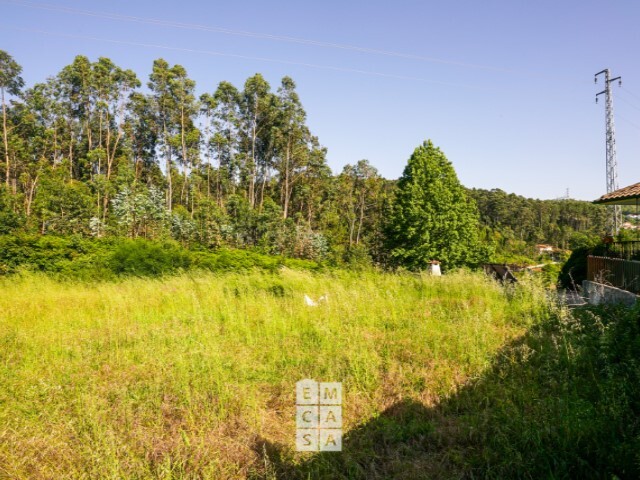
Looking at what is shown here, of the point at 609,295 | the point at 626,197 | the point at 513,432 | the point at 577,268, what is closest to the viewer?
the point at 513,432

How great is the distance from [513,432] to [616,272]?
7446mm

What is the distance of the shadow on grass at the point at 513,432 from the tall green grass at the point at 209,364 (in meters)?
0.19

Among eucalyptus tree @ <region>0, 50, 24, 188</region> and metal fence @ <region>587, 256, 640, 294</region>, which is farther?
eucalyptus tree @ <region>0, 50, 24, 188</region>

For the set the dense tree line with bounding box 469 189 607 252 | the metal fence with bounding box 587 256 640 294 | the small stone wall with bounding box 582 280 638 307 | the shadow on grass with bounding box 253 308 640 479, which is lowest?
the shadow on grass with bounding box 253 308 640 479

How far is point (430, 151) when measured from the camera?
27859mm

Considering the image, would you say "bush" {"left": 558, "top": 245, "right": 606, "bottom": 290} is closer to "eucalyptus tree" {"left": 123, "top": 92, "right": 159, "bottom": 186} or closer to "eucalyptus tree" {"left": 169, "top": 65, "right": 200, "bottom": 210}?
"eucalyptus tree" {"left": 169, "top": 65, "right": 200, "bottom": 210}

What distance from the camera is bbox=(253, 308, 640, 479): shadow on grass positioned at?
2.69 meters

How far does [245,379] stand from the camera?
169 inches

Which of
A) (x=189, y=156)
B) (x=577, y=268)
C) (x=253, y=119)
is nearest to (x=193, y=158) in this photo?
(x=189, y=156)

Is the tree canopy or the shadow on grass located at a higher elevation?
the tree canopy

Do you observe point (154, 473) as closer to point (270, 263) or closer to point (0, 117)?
point (270, 263)

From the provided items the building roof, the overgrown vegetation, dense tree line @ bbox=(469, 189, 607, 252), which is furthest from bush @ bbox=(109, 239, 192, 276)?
dense tree line @ bbox=(469, 189, 607, 252)

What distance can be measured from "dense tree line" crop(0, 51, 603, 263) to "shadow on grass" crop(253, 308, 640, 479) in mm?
22076

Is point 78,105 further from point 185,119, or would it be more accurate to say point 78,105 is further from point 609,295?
point 609,295
